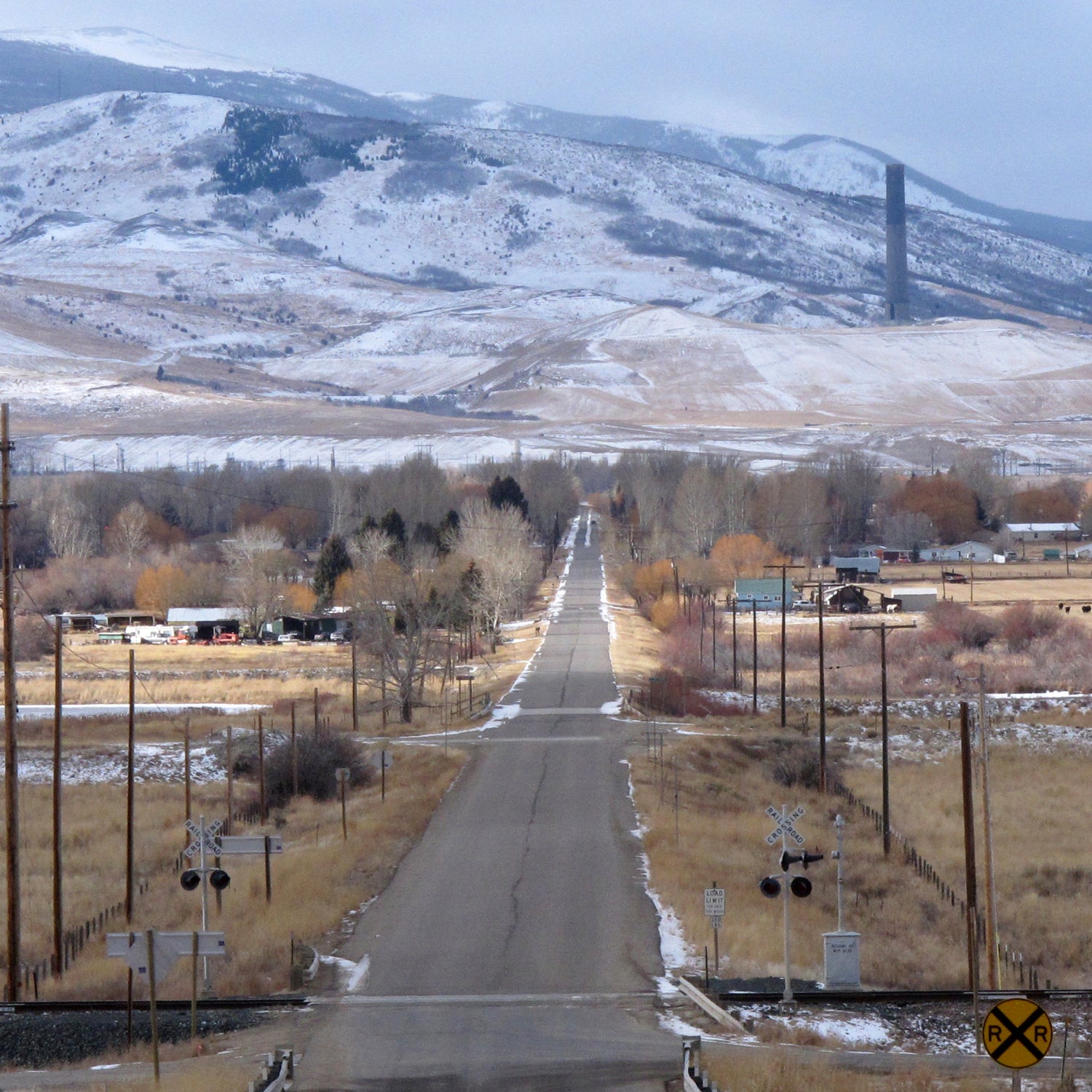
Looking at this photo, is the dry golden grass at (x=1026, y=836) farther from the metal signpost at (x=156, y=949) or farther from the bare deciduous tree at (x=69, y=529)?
the bare deciduous tree at (x=69, y=529)

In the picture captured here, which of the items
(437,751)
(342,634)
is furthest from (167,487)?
(437,751)

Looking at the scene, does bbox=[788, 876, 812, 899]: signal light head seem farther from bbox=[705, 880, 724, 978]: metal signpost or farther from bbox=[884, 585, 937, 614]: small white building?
bbox=[884, 585, 937, 614]: small white building

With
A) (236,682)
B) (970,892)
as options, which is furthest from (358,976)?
(236,682)

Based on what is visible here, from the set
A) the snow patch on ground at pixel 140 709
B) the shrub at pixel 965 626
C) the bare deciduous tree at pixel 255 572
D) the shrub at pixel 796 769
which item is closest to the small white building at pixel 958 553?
the shrub at pixel 965 626

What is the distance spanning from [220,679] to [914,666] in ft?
92.1

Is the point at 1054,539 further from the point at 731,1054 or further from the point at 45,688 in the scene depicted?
the point at 731,1054

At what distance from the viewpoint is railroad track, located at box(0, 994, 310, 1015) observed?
59.6 ft

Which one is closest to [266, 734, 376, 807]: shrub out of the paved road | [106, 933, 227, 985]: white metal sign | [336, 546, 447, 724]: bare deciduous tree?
the paved road

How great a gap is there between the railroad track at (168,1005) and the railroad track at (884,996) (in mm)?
5049

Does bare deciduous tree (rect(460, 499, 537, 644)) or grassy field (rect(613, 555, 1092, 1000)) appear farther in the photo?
bare deciduous tree (rect(460, 499, 537, 644))

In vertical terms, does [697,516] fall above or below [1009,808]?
above

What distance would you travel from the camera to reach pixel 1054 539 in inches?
4961

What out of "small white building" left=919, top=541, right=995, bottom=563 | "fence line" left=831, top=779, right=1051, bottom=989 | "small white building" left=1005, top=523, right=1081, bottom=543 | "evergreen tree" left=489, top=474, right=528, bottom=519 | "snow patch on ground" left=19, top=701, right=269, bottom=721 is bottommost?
"fence line" left=831, top=779, right=1051, bottom=989

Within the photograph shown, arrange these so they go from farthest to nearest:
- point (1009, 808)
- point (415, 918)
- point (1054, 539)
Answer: point (1054, 539)
point (1009, 808)
point (415, 918)
